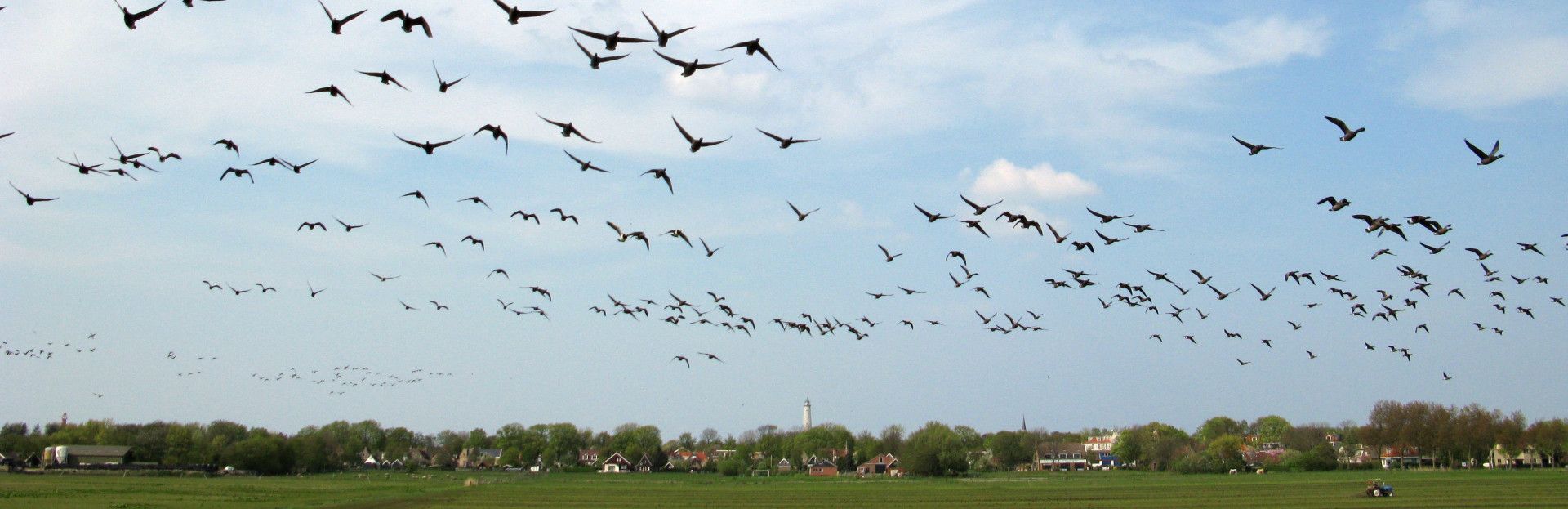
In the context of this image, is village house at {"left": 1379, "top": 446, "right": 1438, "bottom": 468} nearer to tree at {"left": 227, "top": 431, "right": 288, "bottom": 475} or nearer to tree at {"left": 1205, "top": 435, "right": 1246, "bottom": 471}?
tree at {"left": 1205, "top": 435, "right": 1246, "bottom": 471}

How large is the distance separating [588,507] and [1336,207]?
44.8 m

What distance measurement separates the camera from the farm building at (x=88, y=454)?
476ft

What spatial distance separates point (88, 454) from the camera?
147 m

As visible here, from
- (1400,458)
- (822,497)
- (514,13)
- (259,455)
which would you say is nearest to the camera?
(514,13)

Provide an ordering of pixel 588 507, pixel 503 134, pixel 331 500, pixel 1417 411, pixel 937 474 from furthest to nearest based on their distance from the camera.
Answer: pixel 1417 411 → pixel 937 474 → pixel 331 500 → pixel 588 507 → pixel 503 134

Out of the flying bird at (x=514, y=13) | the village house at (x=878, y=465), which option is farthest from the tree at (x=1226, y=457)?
the flying bird at (x=514, y=13)

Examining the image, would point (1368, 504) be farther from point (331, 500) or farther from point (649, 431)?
point (649, 431)

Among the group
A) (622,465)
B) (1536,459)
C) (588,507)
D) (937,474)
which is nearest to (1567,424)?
(1536,459)

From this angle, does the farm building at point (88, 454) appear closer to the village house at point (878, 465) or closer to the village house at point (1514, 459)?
the village house at point (878, 465)

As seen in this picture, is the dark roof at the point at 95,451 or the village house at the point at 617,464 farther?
the village house at the point at 617,464

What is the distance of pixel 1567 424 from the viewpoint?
162 m

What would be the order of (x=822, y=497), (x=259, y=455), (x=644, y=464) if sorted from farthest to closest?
(x=644, y=464)
(x=259, y=455)
(x=822, y=497)

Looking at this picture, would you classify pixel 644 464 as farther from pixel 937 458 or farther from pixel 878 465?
pixel 937 458

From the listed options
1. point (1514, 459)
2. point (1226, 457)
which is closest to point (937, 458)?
point (1226, 457)
